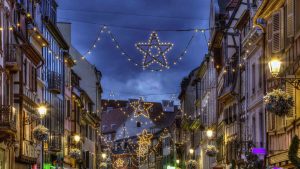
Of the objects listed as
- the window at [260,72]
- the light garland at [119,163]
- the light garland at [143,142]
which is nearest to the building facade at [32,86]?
the window at [260,72]

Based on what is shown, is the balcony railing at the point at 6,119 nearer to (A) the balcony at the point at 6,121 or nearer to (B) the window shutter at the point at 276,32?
(A) the balcony at the point at 6,121

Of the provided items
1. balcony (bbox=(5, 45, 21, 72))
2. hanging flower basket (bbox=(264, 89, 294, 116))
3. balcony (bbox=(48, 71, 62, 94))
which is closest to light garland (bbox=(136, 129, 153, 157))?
balcony (bbox=(48, 71, 62, 94))

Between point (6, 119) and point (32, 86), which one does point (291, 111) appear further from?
point (32, 86)

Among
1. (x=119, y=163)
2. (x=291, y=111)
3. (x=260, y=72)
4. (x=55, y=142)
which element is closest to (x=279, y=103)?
(x=291, y=111)

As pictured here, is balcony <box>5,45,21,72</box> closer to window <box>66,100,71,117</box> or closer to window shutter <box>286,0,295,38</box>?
window shutter <box>286,0,295,38</box>

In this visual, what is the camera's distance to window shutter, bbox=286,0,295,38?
102ft

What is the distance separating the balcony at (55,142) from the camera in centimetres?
5750

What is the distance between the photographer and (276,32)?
34.7 metres

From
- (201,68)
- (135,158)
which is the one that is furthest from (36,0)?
(135,158)

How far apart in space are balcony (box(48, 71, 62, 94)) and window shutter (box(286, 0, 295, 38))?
28597mm

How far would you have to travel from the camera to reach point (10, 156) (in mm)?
39469

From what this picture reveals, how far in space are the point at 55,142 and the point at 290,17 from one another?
1237 inches

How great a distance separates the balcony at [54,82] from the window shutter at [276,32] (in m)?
25.7

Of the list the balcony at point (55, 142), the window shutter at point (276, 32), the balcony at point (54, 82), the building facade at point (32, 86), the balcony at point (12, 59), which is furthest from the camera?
the balcony at point (54, 82)
